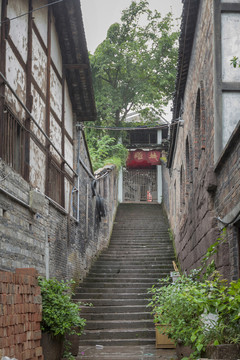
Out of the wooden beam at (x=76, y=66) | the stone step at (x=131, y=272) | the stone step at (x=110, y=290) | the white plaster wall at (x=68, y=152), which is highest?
the wooden beam at (x=76, y=66)

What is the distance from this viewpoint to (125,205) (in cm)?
2484

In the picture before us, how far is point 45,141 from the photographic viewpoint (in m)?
10.4

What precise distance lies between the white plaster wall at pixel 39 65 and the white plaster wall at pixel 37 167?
141 cm

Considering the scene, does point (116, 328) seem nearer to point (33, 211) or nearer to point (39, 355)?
point (33, 211)

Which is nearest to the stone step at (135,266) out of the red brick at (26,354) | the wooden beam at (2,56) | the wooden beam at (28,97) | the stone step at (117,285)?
the stone step at (117,285)

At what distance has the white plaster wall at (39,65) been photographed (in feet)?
31.9

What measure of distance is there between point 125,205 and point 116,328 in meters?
13.9

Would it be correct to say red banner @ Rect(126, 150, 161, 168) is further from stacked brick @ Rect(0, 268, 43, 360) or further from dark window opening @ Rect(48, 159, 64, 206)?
stacked brick @ Rect(0, 268, 43, 360)

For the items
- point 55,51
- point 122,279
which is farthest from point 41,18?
point 122,279

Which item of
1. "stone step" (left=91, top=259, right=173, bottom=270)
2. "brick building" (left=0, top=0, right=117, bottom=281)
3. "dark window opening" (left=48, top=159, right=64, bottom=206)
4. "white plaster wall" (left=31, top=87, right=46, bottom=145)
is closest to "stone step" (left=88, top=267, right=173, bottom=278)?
"stone step" (left=91, top=259, right=173, bottom=270)

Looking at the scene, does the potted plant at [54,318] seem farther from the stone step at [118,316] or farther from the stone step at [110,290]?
the stone step at [110,290]

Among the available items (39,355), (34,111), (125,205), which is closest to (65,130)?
(34,111)

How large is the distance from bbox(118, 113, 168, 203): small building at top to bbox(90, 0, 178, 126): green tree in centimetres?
215

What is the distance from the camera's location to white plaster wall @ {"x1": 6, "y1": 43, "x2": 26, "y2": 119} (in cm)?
802
